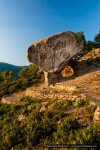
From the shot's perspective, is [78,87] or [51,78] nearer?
[78,87]

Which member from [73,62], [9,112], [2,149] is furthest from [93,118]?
[73,62]

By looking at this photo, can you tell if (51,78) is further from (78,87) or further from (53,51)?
(78,87)

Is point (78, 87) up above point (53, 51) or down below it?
below

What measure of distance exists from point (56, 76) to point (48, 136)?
1885 centimetres

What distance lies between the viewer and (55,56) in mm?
30516

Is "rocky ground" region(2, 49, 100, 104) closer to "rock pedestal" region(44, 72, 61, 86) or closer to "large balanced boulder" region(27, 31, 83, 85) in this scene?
"rock pedestal" region(44, 72, 61, 86)

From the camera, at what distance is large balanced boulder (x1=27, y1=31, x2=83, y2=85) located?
2967 cm

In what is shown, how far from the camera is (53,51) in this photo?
30.2 meters

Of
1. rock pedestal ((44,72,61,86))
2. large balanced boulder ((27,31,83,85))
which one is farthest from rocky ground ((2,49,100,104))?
large balanced boulder ((27,31,83,85))

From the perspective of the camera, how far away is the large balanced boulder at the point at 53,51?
29672 millimetres

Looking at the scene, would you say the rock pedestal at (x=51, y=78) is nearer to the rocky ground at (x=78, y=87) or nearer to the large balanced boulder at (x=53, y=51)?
the large balanced boulder at (x=53, y=51)

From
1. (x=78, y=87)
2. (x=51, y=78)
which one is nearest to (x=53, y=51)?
(x=51, y=78)

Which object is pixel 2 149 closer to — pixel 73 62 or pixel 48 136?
pixel 48 136

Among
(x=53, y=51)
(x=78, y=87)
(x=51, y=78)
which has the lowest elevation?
(x=78, y=87)
